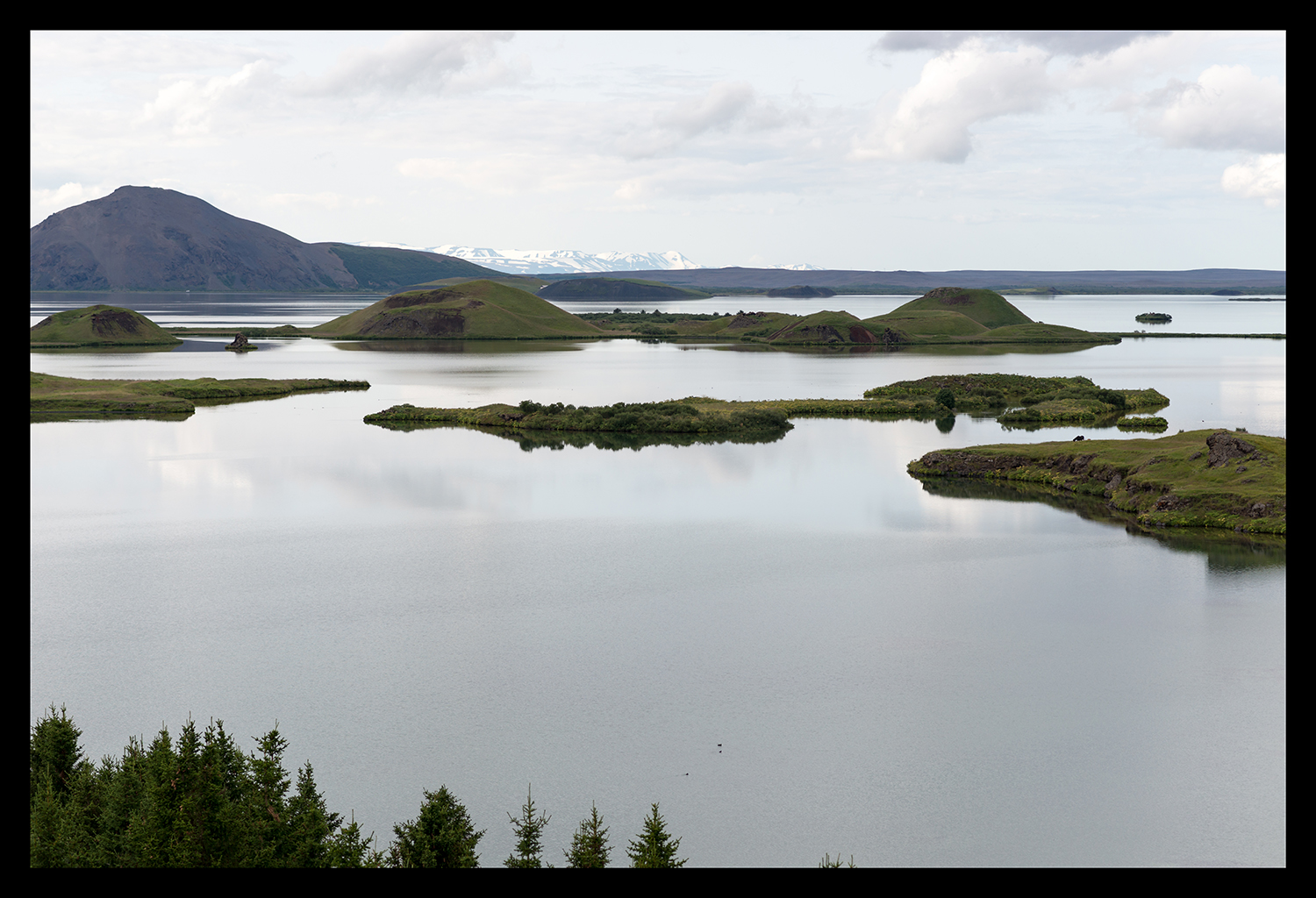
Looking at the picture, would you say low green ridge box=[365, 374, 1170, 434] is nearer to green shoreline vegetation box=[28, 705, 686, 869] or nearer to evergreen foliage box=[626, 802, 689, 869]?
green shoreline vegetation box=[28, 705, 686, 869]

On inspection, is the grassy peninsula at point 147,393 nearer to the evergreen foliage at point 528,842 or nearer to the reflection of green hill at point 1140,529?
the reflection of green hill at point 1140,529

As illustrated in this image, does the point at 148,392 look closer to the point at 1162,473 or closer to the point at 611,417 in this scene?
the point at 611,417

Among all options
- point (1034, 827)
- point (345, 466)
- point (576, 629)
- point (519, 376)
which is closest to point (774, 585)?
point (576, 629)

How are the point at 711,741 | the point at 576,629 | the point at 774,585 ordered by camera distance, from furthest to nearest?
the point at 774,585 → the point at 576,629 → the point at 711,741

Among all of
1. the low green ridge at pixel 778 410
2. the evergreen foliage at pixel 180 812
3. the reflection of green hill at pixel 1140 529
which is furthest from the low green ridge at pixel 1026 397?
the evergreen foliage at pixel 180 812

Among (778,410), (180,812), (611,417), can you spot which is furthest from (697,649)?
(778,410)
